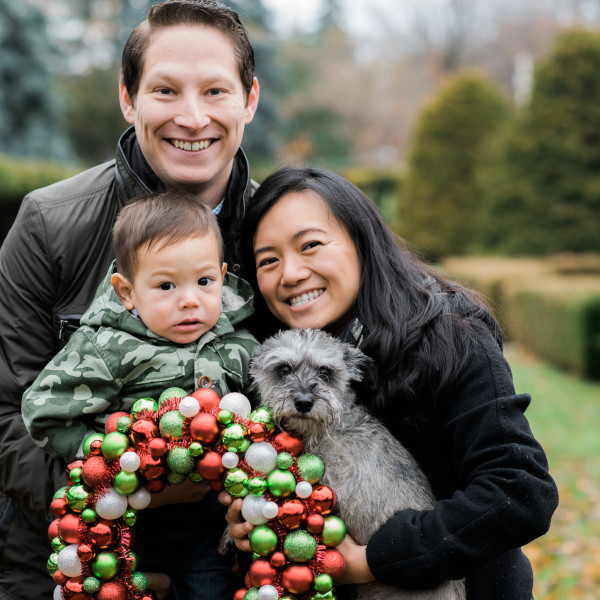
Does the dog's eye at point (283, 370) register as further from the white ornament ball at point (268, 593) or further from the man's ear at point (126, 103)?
the man's ear at point (126, 103)

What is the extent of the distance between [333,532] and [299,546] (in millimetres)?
152

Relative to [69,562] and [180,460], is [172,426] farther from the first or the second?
[69,562]

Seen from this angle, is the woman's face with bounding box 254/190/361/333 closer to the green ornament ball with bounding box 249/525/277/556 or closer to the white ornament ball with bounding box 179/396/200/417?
the white ornament ball with bounding box 179/396/200/417

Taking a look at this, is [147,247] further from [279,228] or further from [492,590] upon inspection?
[492,590]

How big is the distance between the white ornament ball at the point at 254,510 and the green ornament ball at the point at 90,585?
619mm

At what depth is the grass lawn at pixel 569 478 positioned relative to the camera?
684 centimetres

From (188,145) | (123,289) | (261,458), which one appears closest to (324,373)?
(261,458)

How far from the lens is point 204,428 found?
2.69 meters

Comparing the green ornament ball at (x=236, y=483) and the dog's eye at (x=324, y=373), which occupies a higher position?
the dog's eye at (x=324, y=373)

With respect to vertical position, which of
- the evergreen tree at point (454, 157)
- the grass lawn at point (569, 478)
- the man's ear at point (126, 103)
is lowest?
the grass lawn at point (569, 478)

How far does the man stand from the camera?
10.4ft

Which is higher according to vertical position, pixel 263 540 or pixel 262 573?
pixel 263 540

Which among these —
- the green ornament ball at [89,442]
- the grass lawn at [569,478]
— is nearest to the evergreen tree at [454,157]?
the grass lawn at [569,478]

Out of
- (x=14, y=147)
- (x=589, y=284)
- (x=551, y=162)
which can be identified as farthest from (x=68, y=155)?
(x=589, y=284)
